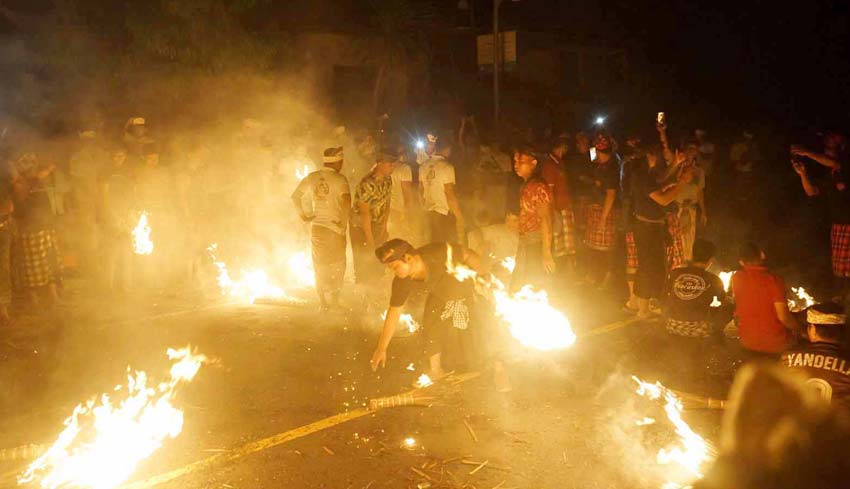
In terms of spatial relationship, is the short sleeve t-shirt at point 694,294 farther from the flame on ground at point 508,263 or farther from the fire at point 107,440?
the fire at point 107,440

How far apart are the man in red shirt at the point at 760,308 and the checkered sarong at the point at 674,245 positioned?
2.74 m

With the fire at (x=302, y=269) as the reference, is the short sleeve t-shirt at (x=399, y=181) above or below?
above

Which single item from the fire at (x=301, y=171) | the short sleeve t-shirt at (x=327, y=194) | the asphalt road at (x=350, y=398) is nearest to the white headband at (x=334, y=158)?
the short sleeve t-shirt at (x=327, y=194)

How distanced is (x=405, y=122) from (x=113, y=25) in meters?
8.85

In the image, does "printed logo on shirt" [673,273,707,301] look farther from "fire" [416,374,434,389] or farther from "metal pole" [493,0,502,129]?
"metal pole" [493,0,502,129]

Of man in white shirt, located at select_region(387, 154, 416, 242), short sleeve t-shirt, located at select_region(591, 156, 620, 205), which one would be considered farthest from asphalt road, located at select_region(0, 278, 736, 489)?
man in white shirt, located at select_region(387, 154, 416, 242)

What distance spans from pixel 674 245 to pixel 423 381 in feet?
13.1

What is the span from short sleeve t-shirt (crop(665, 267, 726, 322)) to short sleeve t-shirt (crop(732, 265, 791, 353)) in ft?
1.64

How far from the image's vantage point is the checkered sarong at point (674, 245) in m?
8.50

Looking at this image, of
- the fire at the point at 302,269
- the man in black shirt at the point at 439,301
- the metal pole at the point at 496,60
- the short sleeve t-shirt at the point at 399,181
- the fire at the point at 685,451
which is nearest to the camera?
the fire at the point at 685,451

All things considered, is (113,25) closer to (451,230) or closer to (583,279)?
(451,230)

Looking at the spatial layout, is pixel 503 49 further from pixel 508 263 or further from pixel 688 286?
pixel 688 286

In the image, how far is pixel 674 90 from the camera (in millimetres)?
28203

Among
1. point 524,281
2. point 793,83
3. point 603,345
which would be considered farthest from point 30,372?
point 793,83
